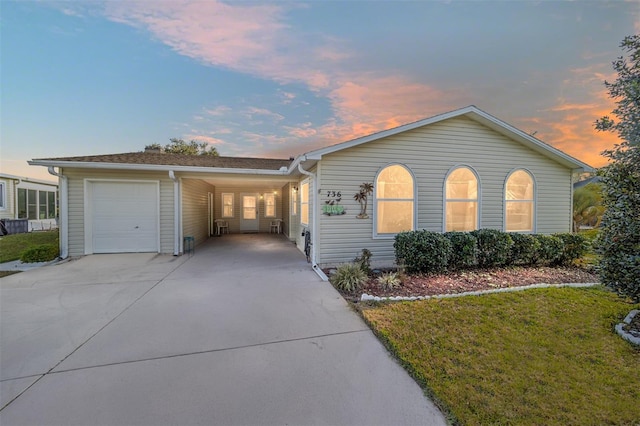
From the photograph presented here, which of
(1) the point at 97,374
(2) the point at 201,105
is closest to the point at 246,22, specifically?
(2) the point at 201,105

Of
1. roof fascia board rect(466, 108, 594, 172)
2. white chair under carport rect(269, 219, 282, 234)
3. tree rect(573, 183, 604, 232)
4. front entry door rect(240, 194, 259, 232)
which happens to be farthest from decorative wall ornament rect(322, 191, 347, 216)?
tree rect(573, 183, 604, 232)

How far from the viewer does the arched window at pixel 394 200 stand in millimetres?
6605

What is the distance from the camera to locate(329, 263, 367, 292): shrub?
4852 mm

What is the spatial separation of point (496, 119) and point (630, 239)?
441 cm

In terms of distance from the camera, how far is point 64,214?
7219 mm

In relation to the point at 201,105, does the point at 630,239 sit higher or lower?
lower

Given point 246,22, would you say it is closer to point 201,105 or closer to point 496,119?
point 201,105

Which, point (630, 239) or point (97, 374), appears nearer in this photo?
point (97, 374)

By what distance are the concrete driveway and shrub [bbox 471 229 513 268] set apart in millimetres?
3980

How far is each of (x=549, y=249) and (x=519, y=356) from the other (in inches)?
205

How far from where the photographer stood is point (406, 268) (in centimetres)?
578

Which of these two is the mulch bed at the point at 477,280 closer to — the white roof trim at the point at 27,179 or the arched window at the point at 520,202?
the arched window at the point at 520,202

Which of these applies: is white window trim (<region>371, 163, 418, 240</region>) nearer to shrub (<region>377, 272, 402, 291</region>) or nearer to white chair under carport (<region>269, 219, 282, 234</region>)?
shrub (<region>377, 272, 402, 291</region>)

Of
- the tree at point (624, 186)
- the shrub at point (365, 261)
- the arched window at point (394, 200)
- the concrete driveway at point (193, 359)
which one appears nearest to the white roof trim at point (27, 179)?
the concrete driveway at point (193, 359)
